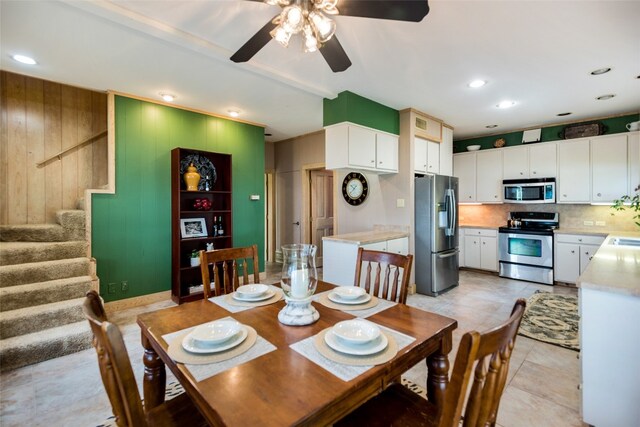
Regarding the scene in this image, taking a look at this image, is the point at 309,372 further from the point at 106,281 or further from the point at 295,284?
the point at 106,281

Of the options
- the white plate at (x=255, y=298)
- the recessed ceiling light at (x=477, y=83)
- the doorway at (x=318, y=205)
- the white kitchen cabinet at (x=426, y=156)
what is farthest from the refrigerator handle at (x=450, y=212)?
the white plate at (x=255, y=298)

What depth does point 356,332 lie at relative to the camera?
1.21 meters

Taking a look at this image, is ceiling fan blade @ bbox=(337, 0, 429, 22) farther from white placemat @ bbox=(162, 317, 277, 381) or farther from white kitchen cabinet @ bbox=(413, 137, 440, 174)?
white kitchen cabinet @ bbox=(413, 137, 440, 174)

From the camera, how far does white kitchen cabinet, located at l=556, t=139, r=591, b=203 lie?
4535 mm

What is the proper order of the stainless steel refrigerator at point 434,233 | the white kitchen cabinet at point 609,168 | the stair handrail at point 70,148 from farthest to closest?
the white kitchen cabinet at point 609,168
the stainless steel refrigerator at point 434,233
the stair handrail at point 70,148

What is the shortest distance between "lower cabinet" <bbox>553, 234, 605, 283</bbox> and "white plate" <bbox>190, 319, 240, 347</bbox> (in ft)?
16.7

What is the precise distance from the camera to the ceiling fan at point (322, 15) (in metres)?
1.49

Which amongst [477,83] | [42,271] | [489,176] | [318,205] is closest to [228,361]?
[42,271]

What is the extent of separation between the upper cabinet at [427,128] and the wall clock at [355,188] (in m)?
1.06

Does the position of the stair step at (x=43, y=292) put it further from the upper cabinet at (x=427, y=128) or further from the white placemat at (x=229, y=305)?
the upper cabinet at (x=427, y=128)

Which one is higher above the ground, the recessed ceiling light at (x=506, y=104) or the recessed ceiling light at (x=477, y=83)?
the recessed ceiling light at (x=506, y=104)

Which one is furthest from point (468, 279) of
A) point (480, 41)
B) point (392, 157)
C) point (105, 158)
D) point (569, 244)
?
point (105, 158)

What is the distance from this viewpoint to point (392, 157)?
4152 mm

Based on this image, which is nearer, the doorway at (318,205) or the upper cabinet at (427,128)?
the upper cabinet at (427,128)
